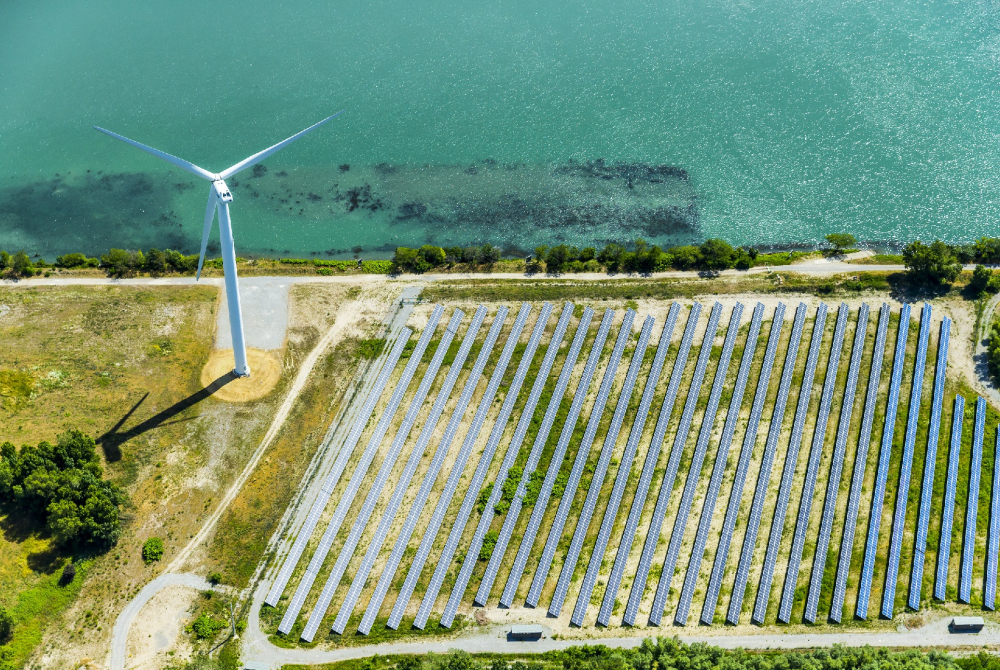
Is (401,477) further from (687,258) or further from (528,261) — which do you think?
(687,258)

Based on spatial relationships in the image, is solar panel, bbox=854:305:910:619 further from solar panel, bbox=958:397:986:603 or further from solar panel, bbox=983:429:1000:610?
solar panel, bbox=983:429:1000:610

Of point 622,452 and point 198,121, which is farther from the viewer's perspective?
point 198,121

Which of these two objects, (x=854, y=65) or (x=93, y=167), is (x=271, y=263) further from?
(x=854, y=65)

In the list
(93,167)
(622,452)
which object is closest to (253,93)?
(93,167)

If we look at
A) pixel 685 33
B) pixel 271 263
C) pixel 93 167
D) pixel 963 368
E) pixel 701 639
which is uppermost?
pixel 685 33

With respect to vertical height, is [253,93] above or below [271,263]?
above

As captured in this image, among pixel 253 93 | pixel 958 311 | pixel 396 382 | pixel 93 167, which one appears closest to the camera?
pixel 396 382

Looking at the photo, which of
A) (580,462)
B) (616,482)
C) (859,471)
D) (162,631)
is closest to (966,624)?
(859,471)
